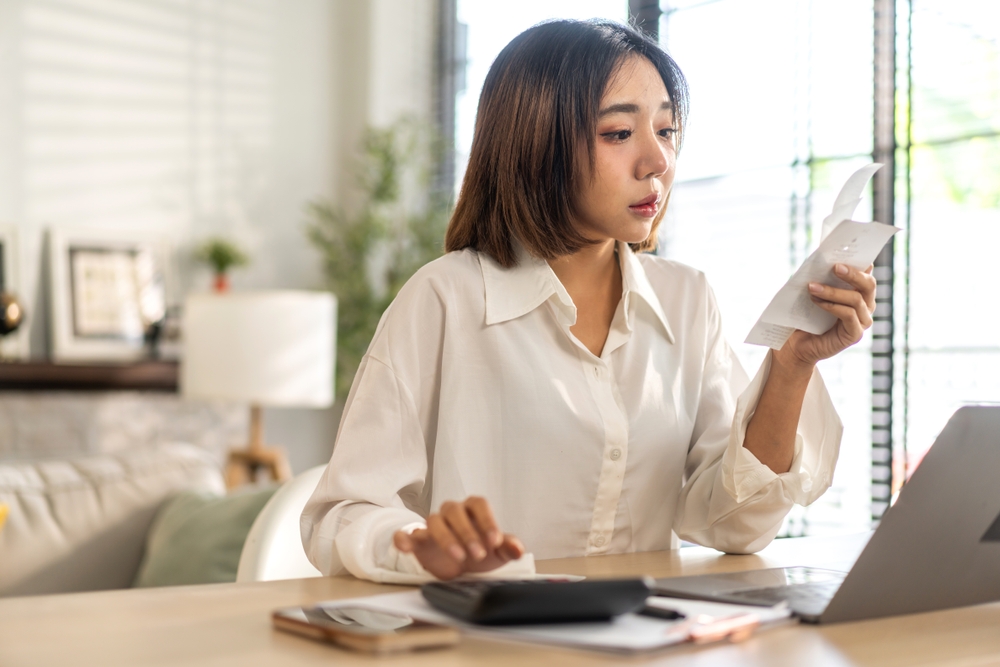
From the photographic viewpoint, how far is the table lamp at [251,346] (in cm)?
329

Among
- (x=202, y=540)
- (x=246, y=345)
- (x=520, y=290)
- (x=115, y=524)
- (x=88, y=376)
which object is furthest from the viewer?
(x=88, y=376)

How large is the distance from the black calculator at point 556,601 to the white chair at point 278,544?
79 cm

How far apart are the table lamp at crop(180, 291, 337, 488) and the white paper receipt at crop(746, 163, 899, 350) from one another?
2.51 m

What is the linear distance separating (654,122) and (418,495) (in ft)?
1.83

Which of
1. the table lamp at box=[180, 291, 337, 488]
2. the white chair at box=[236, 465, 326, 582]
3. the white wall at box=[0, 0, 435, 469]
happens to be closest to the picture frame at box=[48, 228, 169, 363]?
the white wall at box=[0, 0, 435, 469]

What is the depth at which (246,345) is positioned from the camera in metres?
3.29

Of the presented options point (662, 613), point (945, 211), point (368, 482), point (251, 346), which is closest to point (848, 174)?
point (945, 211)

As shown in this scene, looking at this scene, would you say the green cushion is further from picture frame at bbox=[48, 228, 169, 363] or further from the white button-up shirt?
picture frame at bbox=[48, 228, 169, 363]

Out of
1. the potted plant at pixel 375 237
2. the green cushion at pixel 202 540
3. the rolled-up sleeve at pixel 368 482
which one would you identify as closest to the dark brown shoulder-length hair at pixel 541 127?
the rolled-up sleeve at pixel 368 482

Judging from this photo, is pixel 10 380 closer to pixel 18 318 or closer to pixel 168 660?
pixel 18 318

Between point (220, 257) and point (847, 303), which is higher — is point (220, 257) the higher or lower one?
the higher one

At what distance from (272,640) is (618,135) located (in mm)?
817

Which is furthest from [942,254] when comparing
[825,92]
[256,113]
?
[256,113]

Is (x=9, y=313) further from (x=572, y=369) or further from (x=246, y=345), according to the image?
(x=572, y=369)
